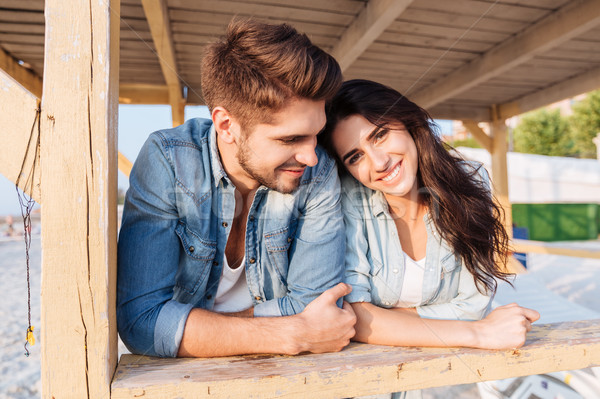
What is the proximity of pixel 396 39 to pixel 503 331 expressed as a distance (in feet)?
8.42

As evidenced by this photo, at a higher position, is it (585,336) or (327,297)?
(327,297)

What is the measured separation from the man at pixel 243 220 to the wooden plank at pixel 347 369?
2.2 inches

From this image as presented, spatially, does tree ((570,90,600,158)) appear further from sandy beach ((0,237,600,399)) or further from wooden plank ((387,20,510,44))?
wooden plank ((387,20,510,44))

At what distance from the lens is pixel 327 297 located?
3.80 feet

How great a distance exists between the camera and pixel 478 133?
16.9 ft

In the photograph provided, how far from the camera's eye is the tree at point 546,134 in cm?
2211

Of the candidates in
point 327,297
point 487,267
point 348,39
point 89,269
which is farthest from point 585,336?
point 348,39

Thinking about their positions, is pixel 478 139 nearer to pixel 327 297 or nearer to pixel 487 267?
pixel 487 267

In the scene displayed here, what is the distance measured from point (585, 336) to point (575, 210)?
12107 mm

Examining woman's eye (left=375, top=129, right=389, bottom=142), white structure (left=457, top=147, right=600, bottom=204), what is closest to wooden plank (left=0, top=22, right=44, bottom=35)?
woman's eye (left=375, top=129, right=389, bottom=142)

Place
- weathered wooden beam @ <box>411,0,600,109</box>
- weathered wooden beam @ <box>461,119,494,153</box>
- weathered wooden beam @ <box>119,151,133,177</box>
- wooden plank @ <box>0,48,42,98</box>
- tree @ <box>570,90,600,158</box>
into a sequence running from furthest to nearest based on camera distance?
tree @ <box>570,90,600,158</box> → weathered wooden beam @ <box>461,119,494,153</box> → weathered wooden beam @ <box>119,151,133,177</box> → wooden plank @ <box>0,48,42,98</box> → weathered wooden beam @ <box>411,0,600,109</box>

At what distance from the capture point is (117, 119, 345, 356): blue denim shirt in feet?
3.51

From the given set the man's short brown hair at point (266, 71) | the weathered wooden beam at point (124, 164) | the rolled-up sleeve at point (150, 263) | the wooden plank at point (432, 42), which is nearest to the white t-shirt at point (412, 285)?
the man's short brown hair at point (266, 71)

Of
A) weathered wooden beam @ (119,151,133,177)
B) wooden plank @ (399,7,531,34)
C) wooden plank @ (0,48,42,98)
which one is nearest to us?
wooden plank @ (399,7,531,34)
